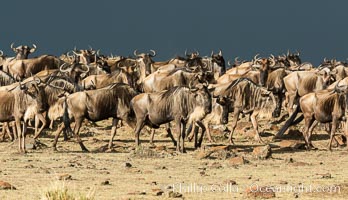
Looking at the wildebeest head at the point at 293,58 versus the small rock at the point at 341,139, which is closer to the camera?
the small rock at the point at 341,139

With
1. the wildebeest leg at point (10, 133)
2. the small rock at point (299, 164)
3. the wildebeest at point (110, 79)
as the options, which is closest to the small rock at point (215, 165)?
the small rock at point (299, 164)

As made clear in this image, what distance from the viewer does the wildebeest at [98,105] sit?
2355 cm

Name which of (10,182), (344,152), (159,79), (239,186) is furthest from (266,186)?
(159,79)

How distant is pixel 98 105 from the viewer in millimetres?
23594

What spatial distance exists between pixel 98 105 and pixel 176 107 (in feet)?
6.53

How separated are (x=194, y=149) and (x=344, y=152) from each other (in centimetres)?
378

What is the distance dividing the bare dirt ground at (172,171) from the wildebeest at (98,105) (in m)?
0.80

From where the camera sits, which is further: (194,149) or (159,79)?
(159,79)

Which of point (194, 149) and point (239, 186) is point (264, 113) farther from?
point (239, 186)

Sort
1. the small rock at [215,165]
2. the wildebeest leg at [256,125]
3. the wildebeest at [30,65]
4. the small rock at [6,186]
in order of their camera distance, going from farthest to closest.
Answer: the wildebeest at [30,65] < the wildebeest leg at [256,125] < the small rock at [215,165] < the small rock at [6,186]

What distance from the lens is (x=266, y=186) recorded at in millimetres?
15719

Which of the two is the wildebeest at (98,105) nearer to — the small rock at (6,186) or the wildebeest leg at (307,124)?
the wildebeest leg at (307,124)

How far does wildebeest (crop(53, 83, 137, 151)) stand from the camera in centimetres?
2355

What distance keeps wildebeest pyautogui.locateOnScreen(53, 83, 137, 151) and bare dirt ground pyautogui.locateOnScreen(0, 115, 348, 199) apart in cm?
80
